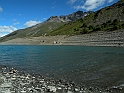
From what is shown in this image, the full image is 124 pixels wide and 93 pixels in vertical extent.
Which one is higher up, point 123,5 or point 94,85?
point 123,5

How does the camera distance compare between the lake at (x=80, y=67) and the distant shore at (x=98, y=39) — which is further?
the distant shore at (x=98, y=39)

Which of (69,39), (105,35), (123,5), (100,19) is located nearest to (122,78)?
(105,35)

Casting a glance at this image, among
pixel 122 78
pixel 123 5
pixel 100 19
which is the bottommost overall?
pixel 122 78

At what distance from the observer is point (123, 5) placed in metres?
146

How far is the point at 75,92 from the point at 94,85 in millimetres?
3064

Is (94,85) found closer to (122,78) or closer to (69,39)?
(122,78)

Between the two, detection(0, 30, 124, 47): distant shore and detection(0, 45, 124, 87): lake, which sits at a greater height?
→ detection(0, 30, 124, 47): distant shore

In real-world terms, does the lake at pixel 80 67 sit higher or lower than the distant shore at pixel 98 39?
lower

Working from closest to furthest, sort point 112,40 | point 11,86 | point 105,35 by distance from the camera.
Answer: point 11,86, point 112,40, point 105,35

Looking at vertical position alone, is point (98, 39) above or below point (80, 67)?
above

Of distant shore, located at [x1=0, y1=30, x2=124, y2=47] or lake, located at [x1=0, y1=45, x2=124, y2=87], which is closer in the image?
lake, located at [x1=0, y1=45, x2=124, y2=87]

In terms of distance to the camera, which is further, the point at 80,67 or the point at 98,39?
the point at 98,39

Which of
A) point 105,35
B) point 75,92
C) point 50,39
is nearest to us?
point 75,92

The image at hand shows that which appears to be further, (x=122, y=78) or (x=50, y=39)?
(x=50, y=39)
